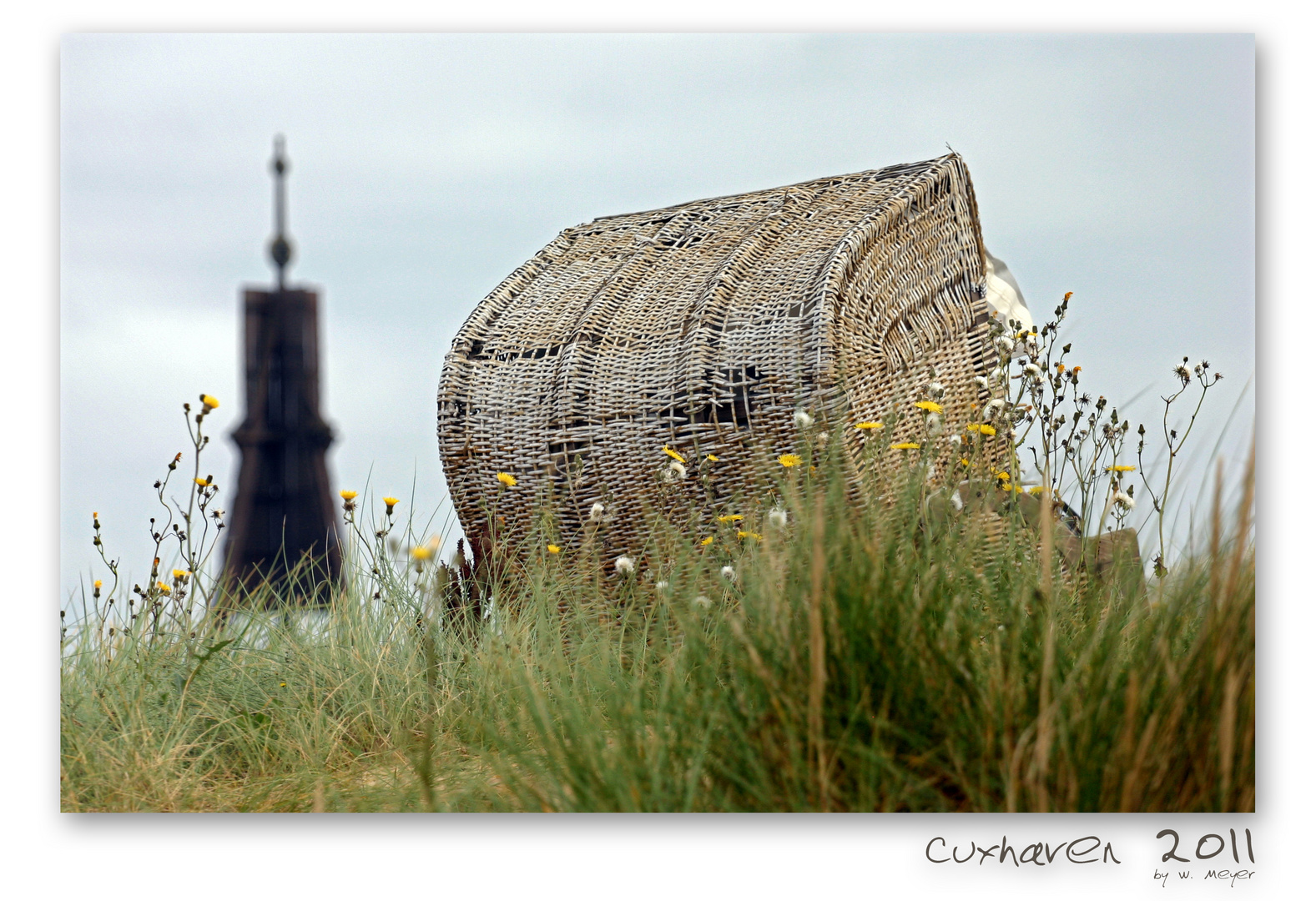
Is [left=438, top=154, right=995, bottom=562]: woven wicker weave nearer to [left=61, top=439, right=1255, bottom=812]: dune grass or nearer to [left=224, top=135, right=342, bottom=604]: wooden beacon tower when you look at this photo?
[left=61, top=439, right=1255, bottom=812]: dune grass

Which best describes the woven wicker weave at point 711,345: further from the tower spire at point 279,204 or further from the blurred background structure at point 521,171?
the tower spire at point 279,204

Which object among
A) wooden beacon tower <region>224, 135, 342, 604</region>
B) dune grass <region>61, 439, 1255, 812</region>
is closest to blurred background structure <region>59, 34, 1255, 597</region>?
wooden beacon tower <region>224, 135, 342, 604</region>

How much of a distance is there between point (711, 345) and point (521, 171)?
0.69 meters

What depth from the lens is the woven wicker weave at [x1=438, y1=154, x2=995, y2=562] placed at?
2.64m

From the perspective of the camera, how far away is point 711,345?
278cm

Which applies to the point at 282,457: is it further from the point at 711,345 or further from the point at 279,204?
the point at 711,345

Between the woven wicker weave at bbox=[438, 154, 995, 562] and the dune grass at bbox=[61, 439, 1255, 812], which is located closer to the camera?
the dune grass at bbox=[61, 439, 1255, 812]

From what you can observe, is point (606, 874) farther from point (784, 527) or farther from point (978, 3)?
point (978, 3)

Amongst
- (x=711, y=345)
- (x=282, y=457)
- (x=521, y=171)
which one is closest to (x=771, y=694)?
(x=711, y=345)

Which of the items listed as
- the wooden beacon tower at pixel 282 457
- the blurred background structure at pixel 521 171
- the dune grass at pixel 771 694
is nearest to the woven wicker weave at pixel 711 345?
the blurred background structure at pixel 521 171

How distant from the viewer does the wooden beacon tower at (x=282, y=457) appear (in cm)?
275

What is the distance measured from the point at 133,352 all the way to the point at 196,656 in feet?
2.60

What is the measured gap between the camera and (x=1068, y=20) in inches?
91.1
